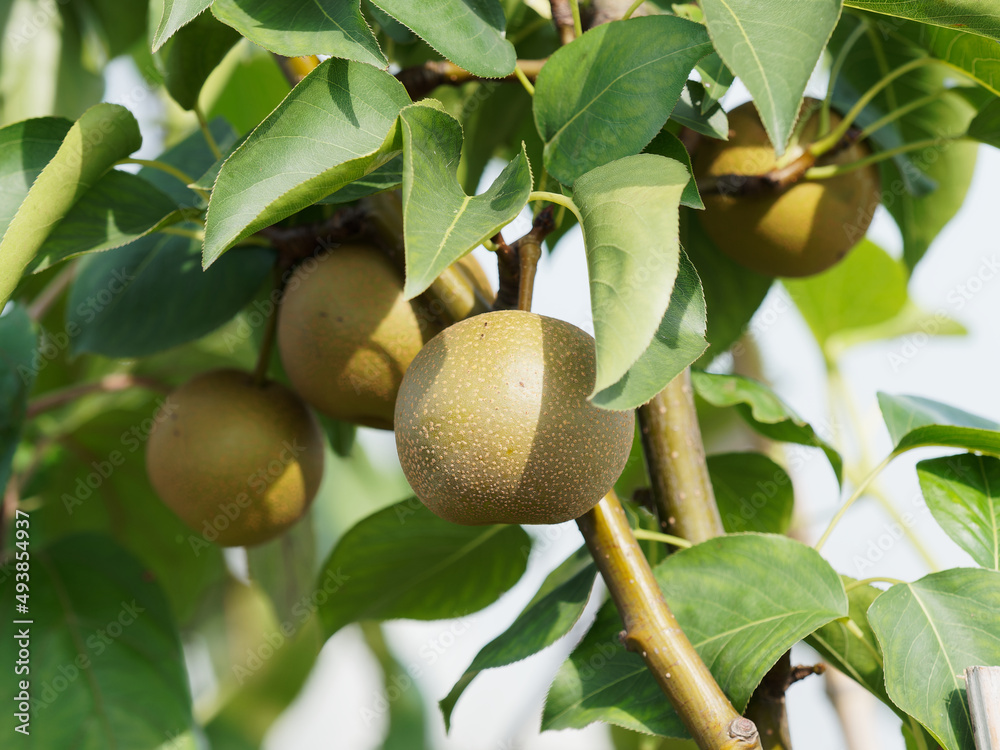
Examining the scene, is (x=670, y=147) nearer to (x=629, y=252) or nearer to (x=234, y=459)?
(x=629, y=252)

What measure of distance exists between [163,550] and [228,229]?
948 mm

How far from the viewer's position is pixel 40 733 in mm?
909

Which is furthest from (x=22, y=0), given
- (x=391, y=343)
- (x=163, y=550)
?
(x=391, y=343)

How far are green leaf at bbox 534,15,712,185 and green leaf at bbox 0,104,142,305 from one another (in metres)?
0.30

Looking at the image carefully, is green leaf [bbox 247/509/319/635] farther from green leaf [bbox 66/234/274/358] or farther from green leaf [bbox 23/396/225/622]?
green leaf [bbox 66/234/274/358]

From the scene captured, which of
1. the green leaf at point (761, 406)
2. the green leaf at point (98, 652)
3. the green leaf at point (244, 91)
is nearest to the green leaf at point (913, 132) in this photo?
the green leaf at point (761, 406)

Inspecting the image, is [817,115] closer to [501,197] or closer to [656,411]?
[656,411]

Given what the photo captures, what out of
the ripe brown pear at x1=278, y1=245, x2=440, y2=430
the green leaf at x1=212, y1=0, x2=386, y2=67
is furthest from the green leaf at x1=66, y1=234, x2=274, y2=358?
the green leaf at x1=212, y1=0, x2=386, y2=67

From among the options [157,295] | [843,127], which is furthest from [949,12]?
[157,295]

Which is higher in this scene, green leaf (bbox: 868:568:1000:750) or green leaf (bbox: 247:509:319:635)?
green leaf (bbox: 868:568:1000:750)

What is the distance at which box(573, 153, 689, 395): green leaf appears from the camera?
39 cm

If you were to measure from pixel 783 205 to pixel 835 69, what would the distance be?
0.49ft

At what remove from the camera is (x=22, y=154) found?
2.15 feet

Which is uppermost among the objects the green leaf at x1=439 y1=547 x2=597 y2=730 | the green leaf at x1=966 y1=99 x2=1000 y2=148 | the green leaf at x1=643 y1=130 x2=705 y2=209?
the green leaf at x1=643 y1=130 x2=705 y2=209
